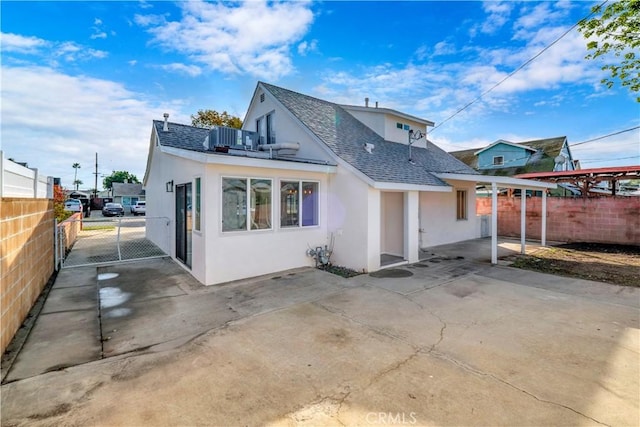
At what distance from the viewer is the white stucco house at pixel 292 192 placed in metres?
6.80

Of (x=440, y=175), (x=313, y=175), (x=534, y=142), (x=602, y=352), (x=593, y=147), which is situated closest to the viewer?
(x=602, y=352)

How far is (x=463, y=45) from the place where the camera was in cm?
1123

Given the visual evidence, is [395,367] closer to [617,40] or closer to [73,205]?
[617,40]

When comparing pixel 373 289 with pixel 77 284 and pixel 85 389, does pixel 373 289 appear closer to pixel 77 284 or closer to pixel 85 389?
pixel 85 389

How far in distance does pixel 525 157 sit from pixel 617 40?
17995mm

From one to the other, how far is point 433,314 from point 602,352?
6.92 ft

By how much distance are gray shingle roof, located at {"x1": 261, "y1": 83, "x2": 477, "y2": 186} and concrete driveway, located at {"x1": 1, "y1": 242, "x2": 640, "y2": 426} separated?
3.92 meters

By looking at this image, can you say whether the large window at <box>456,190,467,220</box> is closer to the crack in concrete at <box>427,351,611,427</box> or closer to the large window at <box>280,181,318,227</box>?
the large window at <box>280,181,318,227</box>

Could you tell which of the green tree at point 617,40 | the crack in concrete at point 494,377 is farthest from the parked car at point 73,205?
the green tree at point 617,40

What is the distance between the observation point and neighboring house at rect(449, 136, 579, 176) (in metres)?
22.1

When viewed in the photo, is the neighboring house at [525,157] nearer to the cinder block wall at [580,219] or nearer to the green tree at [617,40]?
the cinder block wall at [580,219]

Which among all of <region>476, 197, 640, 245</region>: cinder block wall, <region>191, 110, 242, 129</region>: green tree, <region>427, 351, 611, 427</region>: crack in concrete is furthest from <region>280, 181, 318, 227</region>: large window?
<region>191, 110, 242, 129</region>: green tree

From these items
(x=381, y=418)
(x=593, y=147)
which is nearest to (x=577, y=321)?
(x=381, y=418)

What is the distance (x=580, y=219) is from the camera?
12469mm
